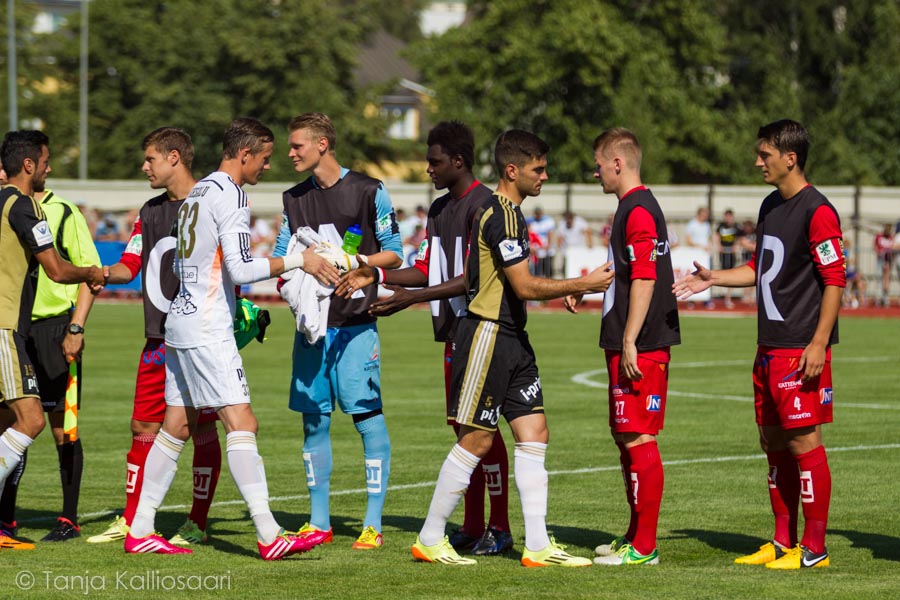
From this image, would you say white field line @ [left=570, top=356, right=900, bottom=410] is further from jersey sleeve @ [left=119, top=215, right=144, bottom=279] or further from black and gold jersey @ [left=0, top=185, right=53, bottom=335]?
black and gold jersey @ [left=0, top=185, right=53, bottom=335]

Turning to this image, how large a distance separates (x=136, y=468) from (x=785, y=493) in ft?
12.8

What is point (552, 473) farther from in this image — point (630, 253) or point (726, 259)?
point (726, 259)

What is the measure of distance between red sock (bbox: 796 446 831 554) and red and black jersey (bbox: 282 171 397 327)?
2.71 m

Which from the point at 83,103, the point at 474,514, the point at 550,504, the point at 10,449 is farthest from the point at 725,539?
the point at 83,103

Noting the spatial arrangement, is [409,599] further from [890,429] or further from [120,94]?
[120,94]

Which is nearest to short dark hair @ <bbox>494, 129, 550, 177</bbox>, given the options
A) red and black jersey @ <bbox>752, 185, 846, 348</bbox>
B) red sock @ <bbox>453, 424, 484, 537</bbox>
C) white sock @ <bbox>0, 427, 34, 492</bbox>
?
red and black jersey @ <bbox>752, 185, 846, 348</bbox>

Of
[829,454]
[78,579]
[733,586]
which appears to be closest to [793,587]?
[733,586]

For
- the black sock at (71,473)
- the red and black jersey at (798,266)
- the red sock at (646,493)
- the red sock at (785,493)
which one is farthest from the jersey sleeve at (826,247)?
the black sock at (71,473)

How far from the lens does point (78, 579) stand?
25.2 ft

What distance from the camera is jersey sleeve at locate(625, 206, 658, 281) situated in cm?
792

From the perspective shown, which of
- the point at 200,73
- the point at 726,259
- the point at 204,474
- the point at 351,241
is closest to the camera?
the point at 351,241

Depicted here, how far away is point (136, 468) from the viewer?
9.17 m

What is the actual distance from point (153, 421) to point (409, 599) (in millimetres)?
2618

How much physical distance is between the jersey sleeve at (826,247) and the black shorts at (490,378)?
1607 mm
